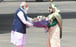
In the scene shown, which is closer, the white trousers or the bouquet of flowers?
the bouquet of flowers

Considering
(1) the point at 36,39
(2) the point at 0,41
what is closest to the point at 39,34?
(1) the point at 36,39

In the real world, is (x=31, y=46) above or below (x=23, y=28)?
below

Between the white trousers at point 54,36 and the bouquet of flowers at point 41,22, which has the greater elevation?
the bouquet of flowers at point 41,22

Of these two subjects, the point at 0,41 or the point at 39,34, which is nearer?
the point at 0,41

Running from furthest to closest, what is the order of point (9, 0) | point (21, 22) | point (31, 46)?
1. point (9, 0)
2. point (31, 46)
3. point (21, 22)

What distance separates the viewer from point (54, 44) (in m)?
Result: 9.81

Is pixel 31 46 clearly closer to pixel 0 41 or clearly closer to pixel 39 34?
pixel 0 41

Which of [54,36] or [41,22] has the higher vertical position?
[41,22]

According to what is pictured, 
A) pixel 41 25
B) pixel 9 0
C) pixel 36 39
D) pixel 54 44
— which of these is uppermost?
pixel 41 25

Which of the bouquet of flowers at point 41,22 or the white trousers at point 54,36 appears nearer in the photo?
the bouquet of flowers at point 41,22

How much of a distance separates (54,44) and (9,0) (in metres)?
53.0

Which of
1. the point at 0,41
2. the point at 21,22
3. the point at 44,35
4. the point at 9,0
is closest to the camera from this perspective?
the point at 21,22

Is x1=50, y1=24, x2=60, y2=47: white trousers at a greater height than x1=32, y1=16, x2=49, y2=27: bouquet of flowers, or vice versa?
x1=32, y1=16, x2=49, y2=27: bouquet of flowers

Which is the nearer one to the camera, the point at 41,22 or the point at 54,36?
the point at 41,22
